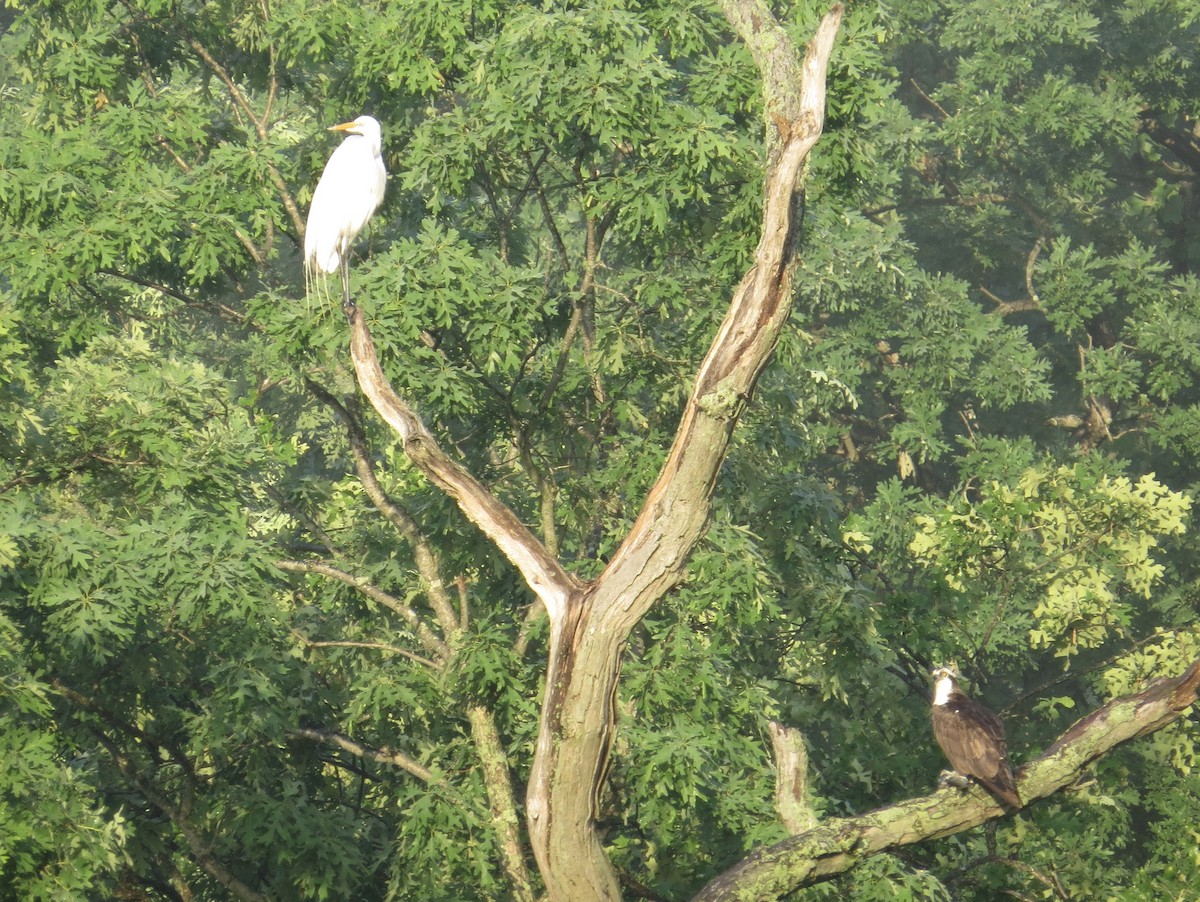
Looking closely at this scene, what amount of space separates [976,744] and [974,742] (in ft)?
0.14

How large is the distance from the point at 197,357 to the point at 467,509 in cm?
1309

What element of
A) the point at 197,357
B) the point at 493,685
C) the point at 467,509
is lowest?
the point at 467,509

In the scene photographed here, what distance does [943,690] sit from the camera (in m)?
7.95

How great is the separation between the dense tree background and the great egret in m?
0.25

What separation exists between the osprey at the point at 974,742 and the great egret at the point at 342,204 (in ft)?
12.5

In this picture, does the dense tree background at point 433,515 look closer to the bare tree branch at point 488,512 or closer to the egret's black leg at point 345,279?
the egret's black leg at point 345,279

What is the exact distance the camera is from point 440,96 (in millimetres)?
10195

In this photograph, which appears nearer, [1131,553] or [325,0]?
[325,0]

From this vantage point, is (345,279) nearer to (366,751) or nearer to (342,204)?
(342,204)

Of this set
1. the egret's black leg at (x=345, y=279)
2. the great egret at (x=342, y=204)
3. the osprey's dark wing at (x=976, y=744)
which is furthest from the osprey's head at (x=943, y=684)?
the great egret at (x=342, y=204)

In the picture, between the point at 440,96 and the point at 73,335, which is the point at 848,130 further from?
the point at 73,335

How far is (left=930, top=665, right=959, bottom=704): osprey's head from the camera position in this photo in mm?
7806

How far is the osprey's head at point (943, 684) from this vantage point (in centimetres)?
781

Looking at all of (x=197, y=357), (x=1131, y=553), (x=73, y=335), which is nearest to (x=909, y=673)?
(x=1131, y=553)
